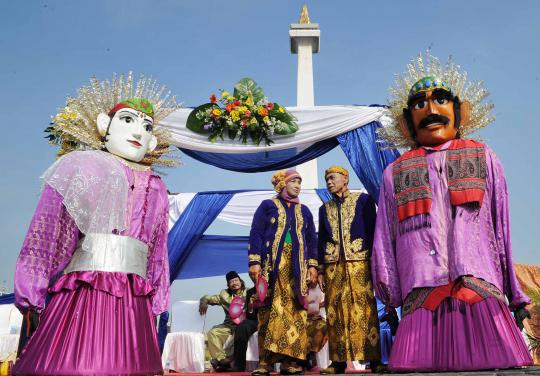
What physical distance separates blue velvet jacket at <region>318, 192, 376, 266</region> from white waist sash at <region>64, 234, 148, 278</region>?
183 centimetres

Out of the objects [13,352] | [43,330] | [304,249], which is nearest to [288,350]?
[304,249]

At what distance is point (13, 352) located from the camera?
25.1 ft

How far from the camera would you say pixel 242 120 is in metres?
6.38

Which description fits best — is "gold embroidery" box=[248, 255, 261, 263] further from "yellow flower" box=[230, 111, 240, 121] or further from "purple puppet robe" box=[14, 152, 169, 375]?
"yellow flower" box=[230, 111, 240, 121]

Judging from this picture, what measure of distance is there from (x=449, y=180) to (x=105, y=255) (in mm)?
2087

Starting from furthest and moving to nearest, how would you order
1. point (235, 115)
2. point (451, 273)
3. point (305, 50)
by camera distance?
point (305, 50), point (235, 115), point (451, 273)

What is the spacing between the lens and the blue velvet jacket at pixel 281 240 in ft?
14.4

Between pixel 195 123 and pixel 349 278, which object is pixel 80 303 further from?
pixel 195 123

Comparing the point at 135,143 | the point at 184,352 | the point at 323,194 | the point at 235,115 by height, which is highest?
the point at 235,115

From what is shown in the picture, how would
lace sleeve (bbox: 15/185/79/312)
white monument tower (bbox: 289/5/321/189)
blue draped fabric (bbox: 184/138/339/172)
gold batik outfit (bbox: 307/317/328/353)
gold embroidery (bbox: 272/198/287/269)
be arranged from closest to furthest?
lace sleeve (bbox: 15/185/79/312) < gold embroidery (bbox: 272/198/287/269) < gold batik outfit (bbox: 307/317/328/353) < blue draped fabric (bbox: 184/138/339/172) < white monument tower (bbox: 289/5/321/189)

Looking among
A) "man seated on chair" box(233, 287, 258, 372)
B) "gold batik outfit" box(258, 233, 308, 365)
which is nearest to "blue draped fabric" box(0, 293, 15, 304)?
"man seated on chair" box(233, 287, 258, 372)

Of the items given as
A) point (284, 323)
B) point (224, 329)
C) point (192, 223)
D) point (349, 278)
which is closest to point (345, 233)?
point (349, 278)

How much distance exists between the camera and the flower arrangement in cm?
639

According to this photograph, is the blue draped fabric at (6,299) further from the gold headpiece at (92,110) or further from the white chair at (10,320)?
the gold headpiece at (92,110)
